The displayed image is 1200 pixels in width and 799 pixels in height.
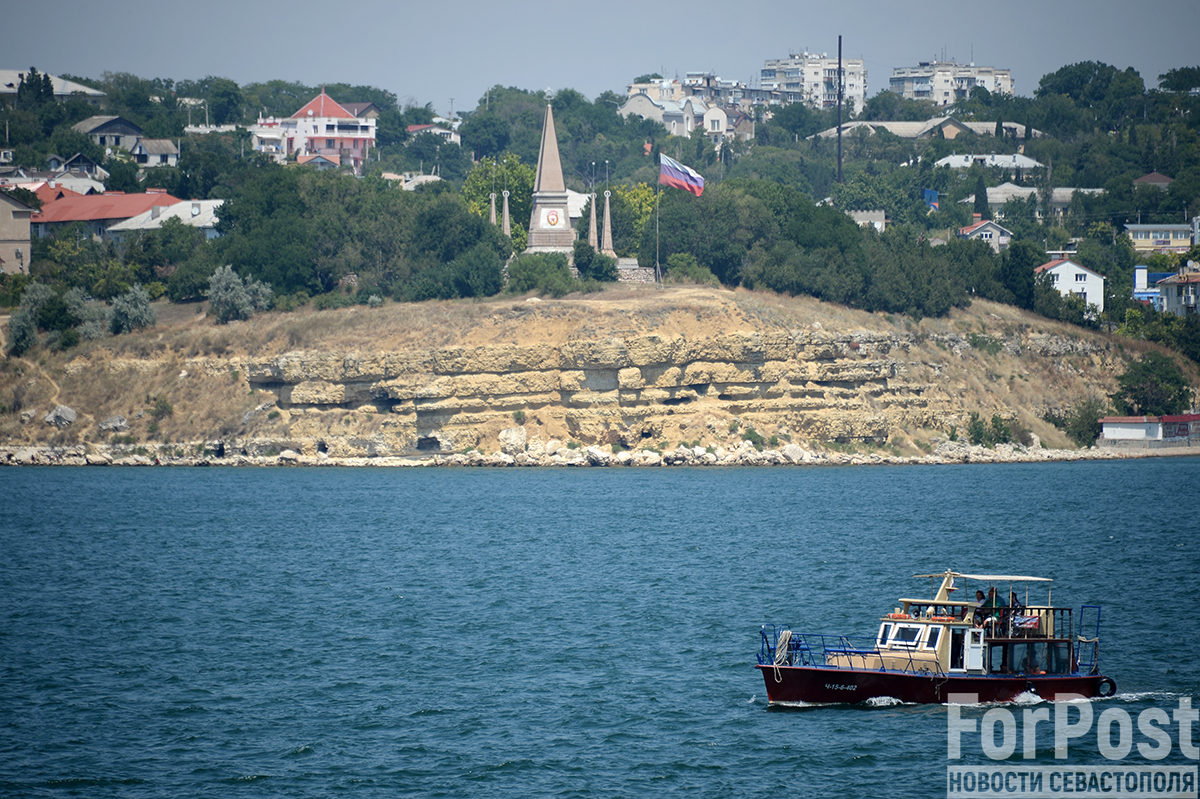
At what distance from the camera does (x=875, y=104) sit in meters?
197

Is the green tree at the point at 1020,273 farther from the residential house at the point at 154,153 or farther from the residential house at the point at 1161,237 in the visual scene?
the residential house at the point at 154,153

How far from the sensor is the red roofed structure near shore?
10456 cm

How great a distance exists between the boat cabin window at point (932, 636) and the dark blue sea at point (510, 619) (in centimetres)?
129

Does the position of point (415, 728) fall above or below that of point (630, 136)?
below

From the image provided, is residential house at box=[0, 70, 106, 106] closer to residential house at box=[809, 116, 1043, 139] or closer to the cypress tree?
residential house at box=[809, 116, 1043, 139]

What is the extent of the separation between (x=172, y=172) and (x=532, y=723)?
102394mm

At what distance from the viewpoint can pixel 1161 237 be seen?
120375 millimetres

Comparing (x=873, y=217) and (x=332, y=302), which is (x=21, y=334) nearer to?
(x=332, y=302)

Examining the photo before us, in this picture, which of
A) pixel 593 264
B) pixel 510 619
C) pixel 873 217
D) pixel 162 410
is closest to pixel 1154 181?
pixel 873 217

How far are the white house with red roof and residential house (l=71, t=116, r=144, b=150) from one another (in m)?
17.9

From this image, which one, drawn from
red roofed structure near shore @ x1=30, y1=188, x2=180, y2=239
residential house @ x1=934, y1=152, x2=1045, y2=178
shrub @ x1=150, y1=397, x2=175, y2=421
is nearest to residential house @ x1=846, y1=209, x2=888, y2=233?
residential house @ x1=934, y1=152, x2=1045, y2=178

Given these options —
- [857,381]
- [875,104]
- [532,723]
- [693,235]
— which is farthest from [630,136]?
[532,723]

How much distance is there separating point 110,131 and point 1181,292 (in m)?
104

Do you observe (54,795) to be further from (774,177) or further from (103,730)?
(774,177)
